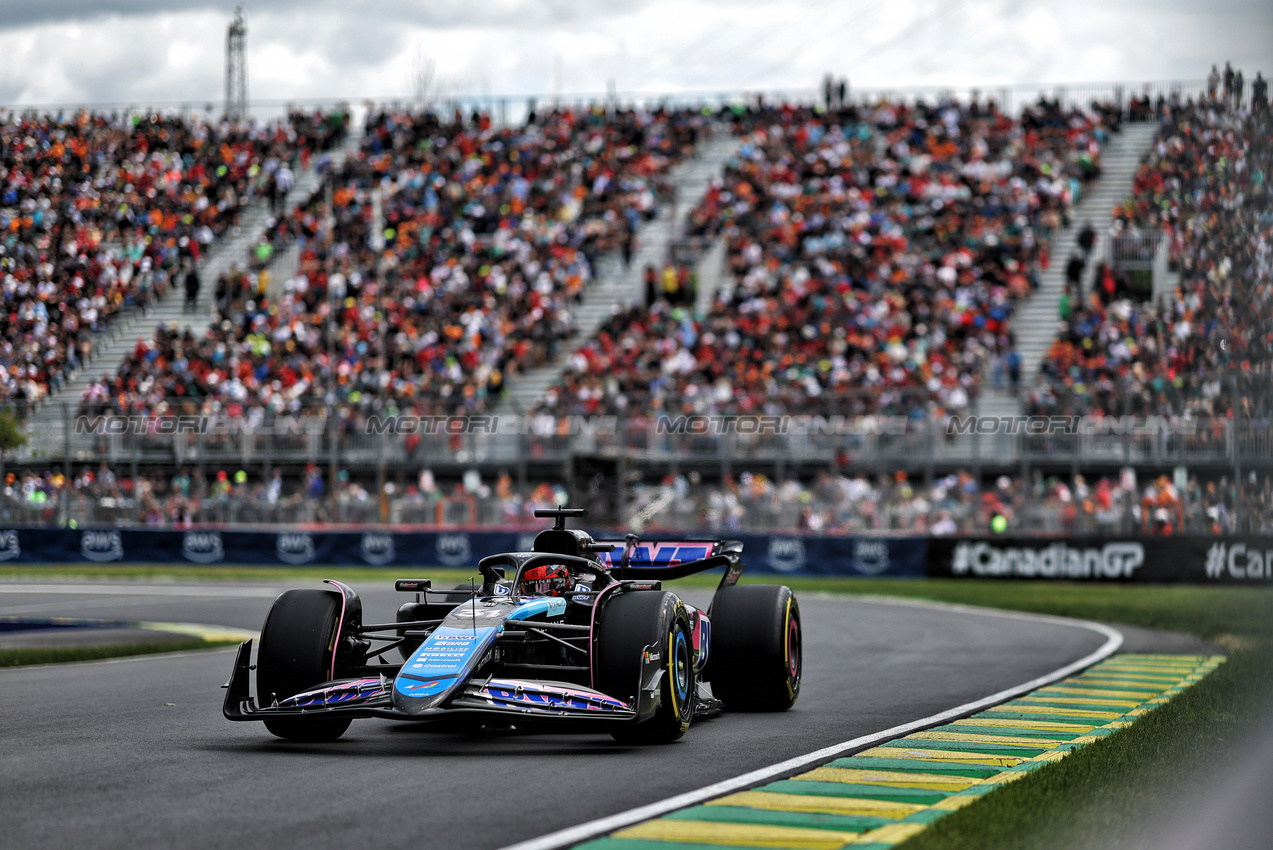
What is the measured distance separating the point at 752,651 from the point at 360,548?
21.6 meters

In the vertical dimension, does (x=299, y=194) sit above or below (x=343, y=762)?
above

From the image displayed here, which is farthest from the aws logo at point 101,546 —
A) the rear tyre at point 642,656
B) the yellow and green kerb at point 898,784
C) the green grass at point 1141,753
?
the rear tyre at point 642,656

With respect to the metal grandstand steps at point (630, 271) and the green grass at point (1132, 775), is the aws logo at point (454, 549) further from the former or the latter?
the green grass at point (1132, 775)

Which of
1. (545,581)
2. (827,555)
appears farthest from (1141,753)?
(827,555)

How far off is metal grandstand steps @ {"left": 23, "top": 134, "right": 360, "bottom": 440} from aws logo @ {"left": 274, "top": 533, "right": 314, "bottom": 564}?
4565 mm

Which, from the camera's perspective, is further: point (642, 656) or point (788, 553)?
point (788, 553)

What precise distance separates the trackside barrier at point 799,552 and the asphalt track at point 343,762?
1205cm

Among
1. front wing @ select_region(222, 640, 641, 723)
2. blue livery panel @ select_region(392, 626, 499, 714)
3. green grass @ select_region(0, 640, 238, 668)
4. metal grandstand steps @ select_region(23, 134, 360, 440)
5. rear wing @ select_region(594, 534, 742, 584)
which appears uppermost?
metal grandstand steps @ select_region(23, 134, 360, 440)

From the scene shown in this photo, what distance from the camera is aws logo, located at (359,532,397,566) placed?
104 feet

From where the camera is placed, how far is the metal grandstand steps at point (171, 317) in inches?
906

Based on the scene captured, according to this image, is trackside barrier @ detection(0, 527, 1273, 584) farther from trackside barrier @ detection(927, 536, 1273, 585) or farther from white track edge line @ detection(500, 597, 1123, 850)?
white track edge line @ detection(500, 597, 1123, 850)

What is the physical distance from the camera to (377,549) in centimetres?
3181

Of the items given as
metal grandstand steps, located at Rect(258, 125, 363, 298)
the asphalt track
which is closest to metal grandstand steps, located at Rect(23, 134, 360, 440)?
metal grandstand steps, located at Rect(258, 125, 363, 298)

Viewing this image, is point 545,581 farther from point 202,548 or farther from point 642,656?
point 202,548
